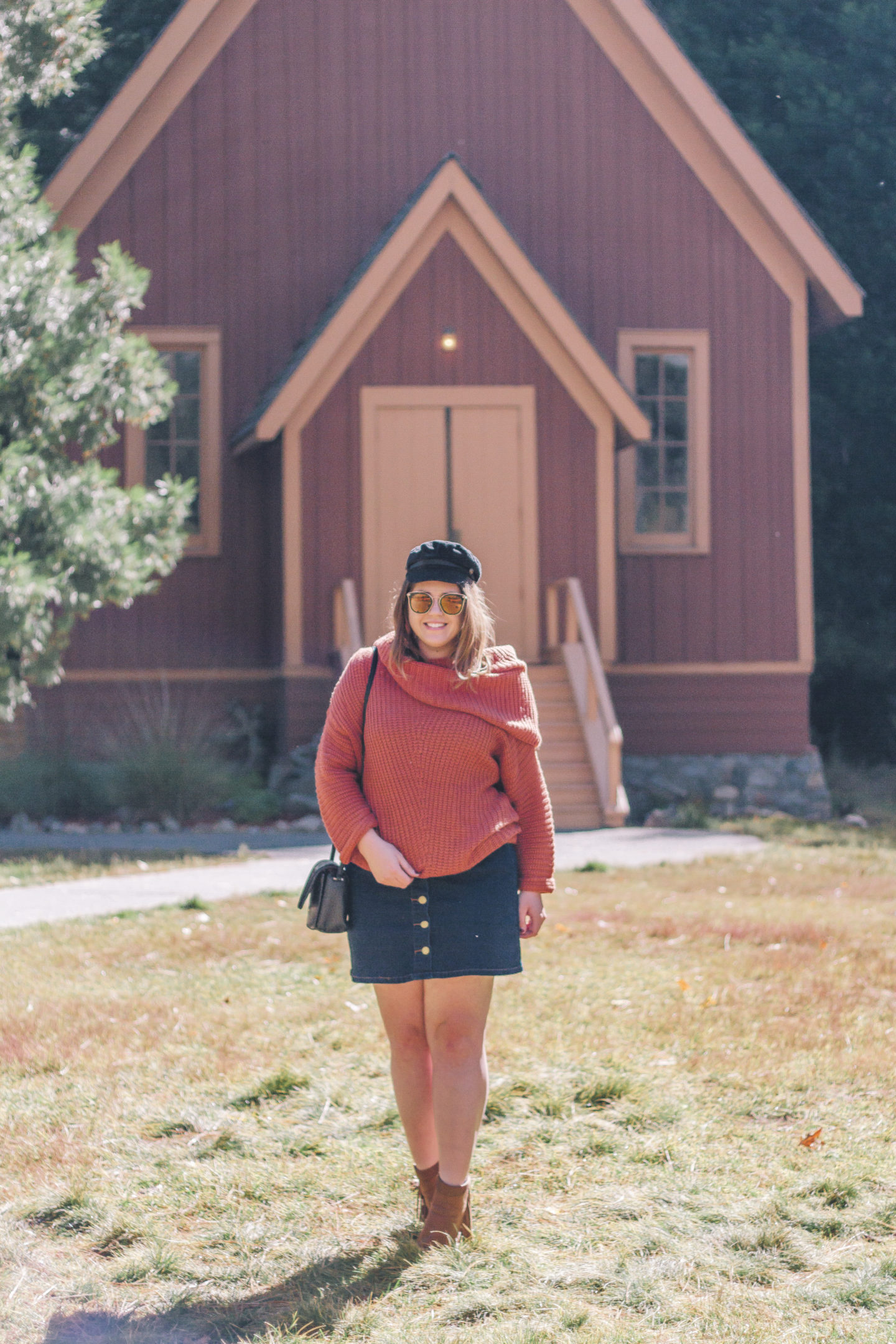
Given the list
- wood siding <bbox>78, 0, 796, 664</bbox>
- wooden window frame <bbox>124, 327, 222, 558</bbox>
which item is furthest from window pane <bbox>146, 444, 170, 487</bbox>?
wood siding <bbox>78, 0, 796, 664</bbox>

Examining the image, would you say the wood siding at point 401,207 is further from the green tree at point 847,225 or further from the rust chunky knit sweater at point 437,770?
the rust chunky knit sweater at point 437,770

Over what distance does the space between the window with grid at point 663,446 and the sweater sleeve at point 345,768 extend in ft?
37.9

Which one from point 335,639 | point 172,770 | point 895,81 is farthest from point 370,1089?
point 895,81

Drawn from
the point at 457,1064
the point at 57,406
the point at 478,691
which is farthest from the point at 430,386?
the point at 457,1064

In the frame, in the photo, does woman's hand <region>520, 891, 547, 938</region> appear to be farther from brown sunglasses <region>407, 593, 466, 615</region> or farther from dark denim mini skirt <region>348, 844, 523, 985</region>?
brown sunglasses <region>407, 593, 466, 615</region>

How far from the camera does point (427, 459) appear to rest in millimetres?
13438

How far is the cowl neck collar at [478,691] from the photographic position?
356 centimetres

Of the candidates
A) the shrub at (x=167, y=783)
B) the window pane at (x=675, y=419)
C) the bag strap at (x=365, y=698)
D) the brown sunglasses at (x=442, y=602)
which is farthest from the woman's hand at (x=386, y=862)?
the window pane at (x=675, y=419)

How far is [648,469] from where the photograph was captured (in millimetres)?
15016

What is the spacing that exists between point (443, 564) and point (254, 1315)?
180 cm

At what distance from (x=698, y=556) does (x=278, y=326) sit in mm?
4859

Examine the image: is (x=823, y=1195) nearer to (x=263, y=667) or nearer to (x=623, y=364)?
(x=263, y=667)

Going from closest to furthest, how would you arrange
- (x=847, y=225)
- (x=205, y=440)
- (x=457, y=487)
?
(x=457, y=487) < (x=205, y=440) < (x=847, y=225)

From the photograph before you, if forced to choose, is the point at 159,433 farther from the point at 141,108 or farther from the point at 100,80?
the point at 100,80
